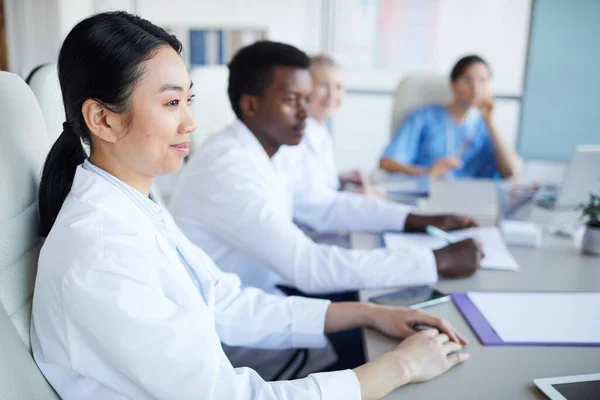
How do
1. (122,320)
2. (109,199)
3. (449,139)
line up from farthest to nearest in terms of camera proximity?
(449,139), (109,199), (122,320)

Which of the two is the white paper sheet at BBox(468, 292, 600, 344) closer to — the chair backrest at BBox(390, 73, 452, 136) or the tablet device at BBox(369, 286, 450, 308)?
the tablet device at BBox(369, 286, 450, 308)

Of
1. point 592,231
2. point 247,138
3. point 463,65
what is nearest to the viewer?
point 592,231

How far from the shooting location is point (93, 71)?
81cm

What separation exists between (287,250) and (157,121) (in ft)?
1.70

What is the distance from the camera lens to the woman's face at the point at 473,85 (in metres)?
2.56

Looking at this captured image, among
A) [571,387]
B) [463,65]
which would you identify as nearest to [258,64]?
[571,387]

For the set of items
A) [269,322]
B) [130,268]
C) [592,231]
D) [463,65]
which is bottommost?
[269,322]

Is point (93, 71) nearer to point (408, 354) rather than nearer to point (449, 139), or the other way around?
point (408, 354)

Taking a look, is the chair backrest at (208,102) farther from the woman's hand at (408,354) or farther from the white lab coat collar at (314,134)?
the woman's hand at (408,354)

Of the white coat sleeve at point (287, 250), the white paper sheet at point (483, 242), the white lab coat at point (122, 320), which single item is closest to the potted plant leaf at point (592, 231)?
the white paper sheet at point (483, 242)

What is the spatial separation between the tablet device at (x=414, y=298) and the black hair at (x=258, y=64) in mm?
686

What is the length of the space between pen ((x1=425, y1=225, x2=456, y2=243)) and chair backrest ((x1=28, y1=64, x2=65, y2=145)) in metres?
0.96

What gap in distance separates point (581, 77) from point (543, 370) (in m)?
3.00

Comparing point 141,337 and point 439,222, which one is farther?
point 439,222
